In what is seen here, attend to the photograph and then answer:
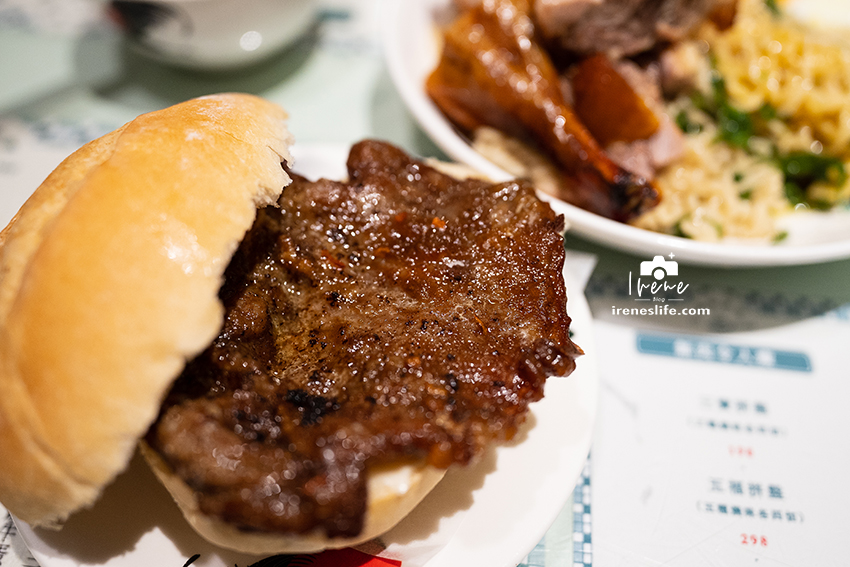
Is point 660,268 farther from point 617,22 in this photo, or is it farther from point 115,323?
point 115,323


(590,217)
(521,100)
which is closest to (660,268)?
(590,217)

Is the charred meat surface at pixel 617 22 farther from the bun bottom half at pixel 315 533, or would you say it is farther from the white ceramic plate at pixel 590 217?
the bun bottom half at pixel 315 533

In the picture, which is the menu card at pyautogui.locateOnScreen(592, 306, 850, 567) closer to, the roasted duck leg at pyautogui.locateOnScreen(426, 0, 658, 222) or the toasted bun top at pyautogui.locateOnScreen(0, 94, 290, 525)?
the roasted duck leg at pyautogui.locateOnScreen(426, 0, 658, 222)

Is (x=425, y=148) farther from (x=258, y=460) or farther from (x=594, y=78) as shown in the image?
(x=258, y=460)

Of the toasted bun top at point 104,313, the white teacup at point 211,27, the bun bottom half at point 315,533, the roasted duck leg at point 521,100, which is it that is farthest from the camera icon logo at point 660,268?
the white teacup at point 211,27

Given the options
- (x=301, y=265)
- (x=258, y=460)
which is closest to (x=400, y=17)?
(x=301, y=265)

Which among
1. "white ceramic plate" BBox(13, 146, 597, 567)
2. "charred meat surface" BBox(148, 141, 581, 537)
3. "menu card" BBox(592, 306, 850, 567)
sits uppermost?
"charred meat surface" BBox(148, 141, 581, 537)

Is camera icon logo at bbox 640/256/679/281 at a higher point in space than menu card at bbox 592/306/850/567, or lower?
higher
